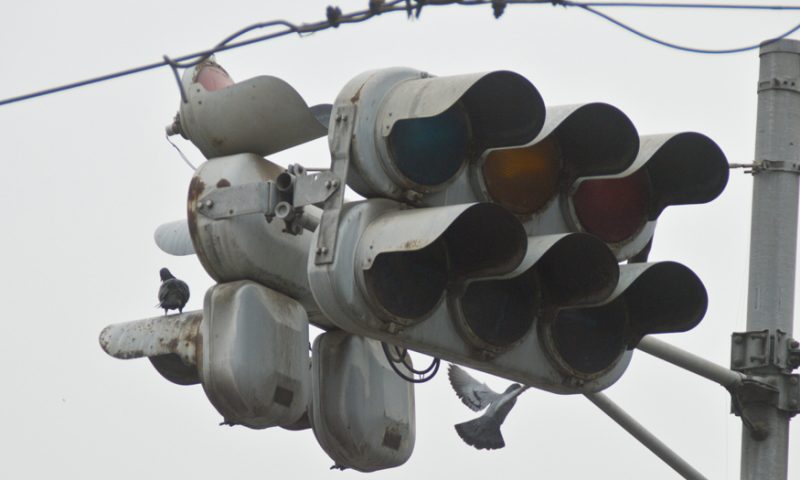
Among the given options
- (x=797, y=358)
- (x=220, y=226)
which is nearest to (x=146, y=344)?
(x=220, y=226)

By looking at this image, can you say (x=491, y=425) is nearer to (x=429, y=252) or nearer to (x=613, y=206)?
(x=613, y=206)

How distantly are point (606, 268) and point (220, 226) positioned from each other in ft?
3.96

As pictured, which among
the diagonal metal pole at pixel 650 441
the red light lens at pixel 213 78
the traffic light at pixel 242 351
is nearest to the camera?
the traffic light at pixel 242 351

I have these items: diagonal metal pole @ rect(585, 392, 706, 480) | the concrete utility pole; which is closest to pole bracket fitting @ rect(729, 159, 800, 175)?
the concrete utility pole

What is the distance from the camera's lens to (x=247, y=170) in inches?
250

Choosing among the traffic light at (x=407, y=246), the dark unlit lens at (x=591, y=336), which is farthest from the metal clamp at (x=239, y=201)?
the dark unlit lens at (x=591, y=336)

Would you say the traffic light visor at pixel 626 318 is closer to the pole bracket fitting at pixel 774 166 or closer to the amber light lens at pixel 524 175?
the amber light lens at pixel 524 175

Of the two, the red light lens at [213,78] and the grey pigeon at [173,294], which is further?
the red light lens at [213,78]

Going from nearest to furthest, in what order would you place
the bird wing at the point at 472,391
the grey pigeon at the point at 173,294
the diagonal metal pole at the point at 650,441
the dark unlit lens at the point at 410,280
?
the dark unlit lens at the point at 410,280 → the grey pigeon at the point at 173,294 → the diagonal metal pole at the point at 650,441 → the bird wing at the point at 472,391

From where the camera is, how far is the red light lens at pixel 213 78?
670 cm

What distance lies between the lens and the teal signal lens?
5691 mm

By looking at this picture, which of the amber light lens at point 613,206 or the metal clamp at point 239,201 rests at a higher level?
the metal clamp at point 239,201

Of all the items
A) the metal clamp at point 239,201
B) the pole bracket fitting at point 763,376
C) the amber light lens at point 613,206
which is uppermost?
the metal clamp at point 239,201

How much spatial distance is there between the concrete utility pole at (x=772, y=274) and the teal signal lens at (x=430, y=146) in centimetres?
232
